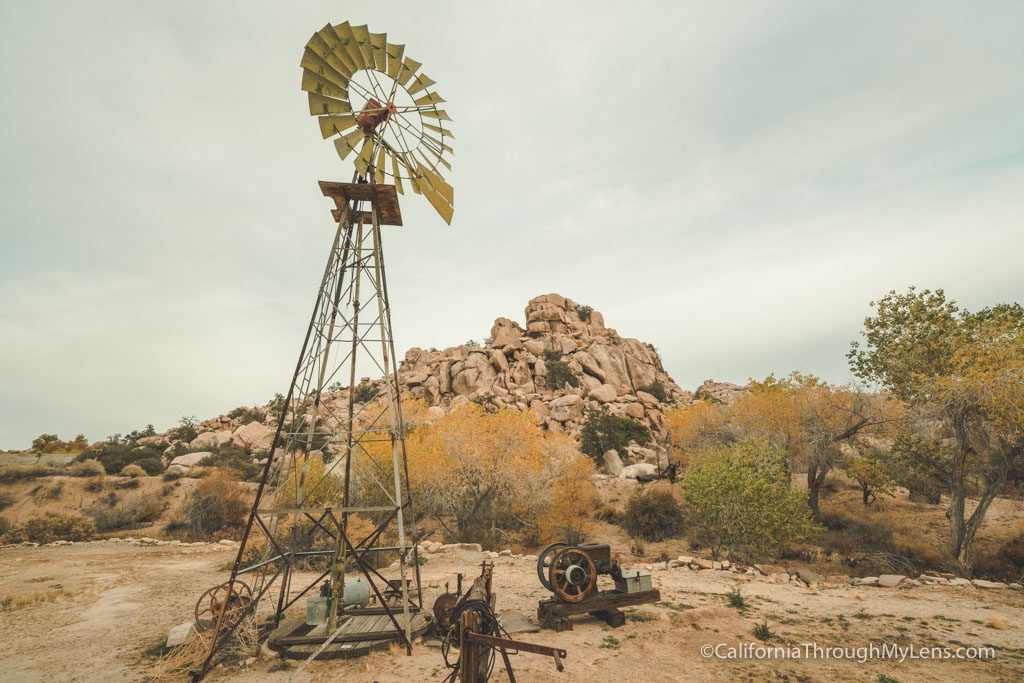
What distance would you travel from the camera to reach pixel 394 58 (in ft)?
29.8

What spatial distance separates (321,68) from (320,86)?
1.08 feet

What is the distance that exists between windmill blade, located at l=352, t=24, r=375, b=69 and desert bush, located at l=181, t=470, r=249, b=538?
24088mm

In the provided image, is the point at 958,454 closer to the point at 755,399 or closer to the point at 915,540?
the point at 915,540

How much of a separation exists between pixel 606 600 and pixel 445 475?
13273mm

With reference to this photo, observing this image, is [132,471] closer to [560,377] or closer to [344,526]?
[344,526]

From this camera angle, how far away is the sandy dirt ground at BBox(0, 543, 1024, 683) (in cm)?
698

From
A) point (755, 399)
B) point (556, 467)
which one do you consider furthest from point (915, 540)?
point (556, 467)

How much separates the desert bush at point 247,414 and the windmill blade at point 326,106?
58.3m

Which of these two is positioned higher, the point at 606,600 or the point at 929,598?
the point at 606,600

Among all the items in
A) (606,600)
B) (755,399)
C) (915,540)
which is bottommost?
(915,540)

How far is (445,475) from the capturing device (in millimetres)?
21562

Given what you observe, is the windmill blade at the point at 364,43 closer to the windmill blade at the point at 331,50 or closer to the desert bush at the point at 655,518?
the windmill blade at the point at 331,50

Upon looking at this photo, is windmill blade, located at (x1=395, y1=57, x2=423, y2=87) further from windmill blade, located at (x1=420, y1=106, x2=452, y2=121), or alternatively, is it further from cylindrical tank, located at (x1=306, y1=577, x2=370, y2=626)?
cylindrical tank, located at (x1=306, y1=577, x2=370, y2=626)

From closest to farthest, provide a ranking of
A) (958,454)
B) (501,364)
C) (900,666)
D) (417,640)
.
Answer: (900,666) → (417,640) → (958,454) → (501,364)
